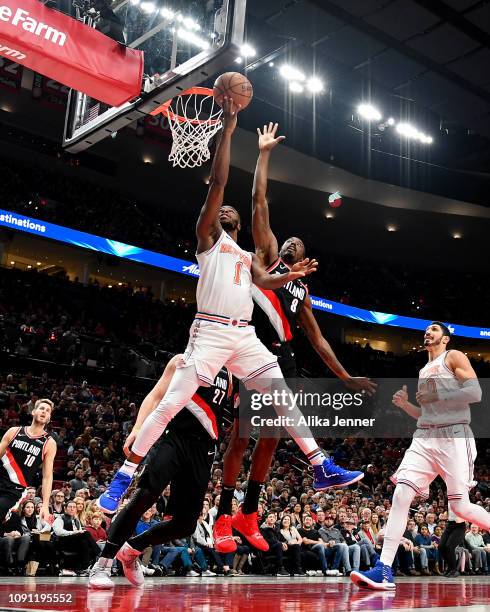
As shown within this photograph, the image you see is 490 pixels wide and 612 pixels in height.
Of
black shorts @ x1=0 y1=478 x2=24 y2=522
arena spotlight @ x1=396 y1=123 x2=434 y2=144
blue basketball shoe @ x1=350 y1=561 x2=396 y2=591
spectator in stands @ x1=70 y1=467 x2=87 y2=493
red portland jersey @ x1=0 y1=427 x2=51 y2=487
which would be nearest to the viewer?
blue basketball shoe @ x1=350 y1=561 x2=396 y2=591

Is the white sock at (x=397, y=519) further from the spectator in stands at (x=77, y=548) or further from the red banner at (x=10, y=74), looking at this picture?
the red banner at (x=10, y=74)

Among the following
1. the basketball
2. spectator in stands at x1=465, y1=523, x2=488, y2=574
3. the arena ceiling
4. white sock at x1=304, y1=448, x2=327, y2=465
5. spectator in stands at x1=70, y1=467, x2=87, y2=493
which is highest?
the arena ceiling

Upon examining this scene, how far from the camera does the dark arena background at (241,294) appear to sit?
192 inches

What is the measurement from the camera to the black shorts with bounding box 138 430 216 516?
183 inches

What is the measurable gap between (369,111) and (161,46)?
1477 cm

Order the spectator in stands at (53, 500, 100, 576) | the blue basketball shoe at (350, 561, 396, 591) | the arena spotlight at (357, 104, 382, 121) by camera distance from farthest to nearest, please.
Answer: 1. the arena spotlight at (357, 104, 382, 121)
2. the spectator in stands at (53, 500, 100, 576)
3. the blue basketball shoe at (350, 561, 396, 591)

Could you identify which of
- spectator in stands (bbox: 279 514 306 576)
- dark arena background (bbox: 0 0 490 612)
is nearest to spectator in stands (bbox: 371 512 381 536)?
dark arena background (bbox: 0 0 490 612)

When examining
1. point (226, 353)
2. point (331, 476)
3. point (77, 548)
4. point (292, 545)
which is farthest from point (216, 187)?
point (292, 545)

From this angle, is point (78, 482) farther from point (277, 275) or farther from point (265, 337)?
point (277, 275)

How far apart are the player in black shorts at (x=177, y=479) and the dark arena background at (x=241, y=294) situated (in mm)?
17

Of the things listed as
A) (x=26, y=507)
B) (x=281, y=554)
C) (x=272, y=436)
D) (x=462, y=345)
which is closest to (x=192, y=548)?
(x=281, y=554)

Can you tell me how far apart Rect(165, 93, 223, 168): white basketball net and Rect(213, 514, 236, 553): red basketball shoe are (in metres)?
3.99

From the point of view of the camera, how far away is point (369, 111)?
20781 mm

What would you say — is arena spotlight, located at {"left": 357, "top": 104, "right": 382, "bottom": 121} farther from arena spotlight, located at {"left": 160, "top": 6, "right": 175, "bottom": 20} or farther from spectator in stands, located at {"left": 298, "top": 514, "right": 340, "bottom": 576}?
arena spotlight, located at {"left": 160, "top": 6, "right": 175, "bottom": 20}
